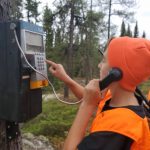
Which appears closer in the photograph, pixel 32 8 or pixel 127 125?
pixel 127 125

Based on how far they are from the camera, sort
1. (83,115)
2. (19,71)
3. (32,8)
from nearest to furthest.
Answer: (83,115), (19,71), (32,8)

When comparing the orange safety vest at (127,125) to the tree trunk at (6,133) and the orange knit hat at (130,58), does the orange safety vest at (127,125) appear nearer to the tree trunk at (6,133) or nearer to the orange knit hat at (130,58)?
the orange knit hat at (130,58)

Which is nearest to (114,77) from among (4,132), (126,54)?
(126,54)

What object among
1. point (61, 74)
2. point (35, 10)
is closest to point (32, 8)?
point (35, 10)

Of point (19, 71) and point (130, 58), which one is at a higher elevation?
point (130, 58)

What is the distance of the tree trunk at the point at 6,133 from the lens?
2884mm

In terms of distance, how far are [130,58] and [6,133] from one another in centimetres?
138

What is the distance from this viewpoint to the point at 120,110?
6.60 ft

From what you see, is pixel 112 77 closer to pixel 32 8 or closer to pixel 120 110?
pixel 120 110

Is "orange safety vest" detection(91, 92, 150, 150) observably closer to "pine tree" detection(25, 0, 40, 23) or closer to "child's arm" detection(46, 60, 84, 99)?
"child's arm" detection(46, 60, 84, 99)

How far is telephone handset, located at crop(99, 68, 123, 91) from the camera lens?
202 centimetres

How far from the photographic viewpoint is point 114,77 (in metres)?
2.03

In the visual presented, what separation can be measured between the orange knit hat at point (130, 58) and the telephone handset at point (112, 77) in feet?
0.10

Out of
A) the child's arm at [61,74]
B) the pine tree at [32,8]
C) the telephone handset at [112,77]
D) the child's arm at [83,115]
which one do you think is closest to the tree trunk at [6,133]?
the child's arm at [61,74]
